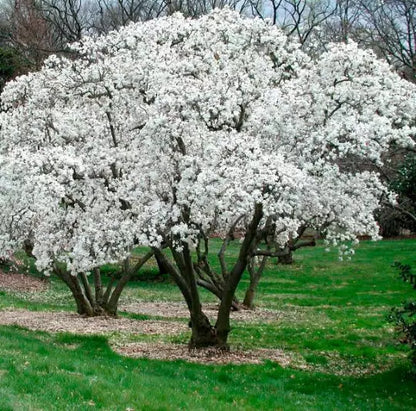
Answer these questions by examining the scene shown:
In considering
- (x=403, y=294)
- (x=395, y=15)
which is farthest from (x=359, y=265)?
(x=395, y=15)

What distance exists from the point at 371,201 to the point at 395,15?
3236cm

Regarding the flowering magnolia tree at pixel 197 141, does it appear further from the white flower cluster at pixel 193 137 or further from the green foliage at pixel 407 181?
the green foliage at pixel 407 181

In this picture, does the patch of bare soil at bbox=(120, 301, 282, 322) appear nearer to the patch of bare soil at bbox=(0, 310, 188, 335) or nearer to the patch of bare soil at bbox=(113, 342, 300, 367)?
the patch of bare soil at bbox=(0, 310, 188, 335)

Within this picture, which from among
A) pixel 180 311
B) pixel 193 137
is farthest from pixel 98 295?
pixel 193 137

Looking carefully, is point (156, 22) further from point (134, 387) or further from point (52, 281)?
point (52, 281)

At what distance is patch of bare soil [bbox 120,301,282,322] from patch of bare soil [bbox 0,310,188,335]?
2.56m

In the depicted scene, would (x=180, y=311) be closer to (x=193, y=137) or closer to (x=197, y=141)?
(x=197, y=141)

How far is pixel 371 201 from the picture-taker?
47.8ft

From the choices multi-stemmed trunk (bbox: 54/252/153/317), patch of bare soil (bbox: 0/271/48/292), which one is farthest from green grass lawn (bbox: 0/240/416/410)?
patch of bare soil (bbox: 0/271/48/292)

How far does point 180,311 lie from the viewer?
2509cm

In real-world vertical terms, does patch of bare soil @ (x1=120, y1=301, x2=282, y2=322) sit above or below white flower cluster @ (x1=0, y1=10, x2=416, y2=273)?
below

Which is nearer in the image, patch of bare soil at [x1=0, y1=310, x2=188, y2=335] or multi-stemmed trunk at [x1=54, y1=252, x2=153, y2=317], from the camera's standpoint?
patch of bare soil at [x1=0, y1=310, x2=188, y2=335]

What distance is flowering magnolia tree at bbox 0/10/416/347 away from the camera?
13.2m

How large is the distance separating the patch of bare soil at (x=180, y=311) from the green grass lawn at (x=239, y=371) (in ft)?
2.01
